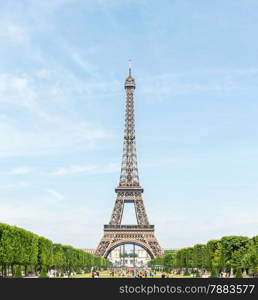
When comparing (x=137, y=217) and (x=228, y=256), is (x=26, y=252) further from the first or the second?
(x=137, y=217)

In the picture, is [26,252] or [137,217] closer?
[26,252]

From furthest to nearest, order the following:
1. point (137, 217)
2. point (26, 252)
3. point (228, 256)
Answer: point (137, 217)
point (228, 256)
point (26, 252)

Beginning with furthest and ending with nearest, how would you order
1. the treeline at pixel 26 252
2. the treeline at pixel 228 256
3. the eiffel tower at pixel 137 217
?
the eiffel tower at pixel 137 217, the treeline at pixel 228 256, the treeline at pixel 26 252

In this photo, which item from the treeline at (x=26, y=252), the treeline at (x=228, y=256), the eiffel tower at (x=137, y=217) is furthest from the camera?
the eiffel tower at (x=137, y=217)

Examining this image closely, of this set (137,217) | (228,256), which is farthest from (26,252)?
(137,217)

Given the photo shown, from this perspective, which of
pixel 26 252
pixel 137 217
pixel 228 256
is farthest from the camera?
pixel 137 217

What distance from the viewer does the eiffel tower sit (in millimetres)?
140750

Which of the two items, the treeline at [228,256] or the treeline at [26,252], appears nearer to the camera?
the treeline at [26,252]

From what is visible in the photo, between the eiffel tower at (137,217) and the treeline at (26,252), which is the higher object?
the eiffel tower at (137,217)

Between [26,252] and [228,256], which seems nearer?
[26,252]

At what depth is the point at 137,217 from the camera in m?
141

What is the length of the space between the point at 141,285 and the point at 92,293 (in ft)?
8.67

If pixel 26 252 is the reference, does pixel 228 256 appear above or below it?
below

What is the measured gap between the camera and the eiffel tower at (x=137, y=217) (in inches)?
5541
